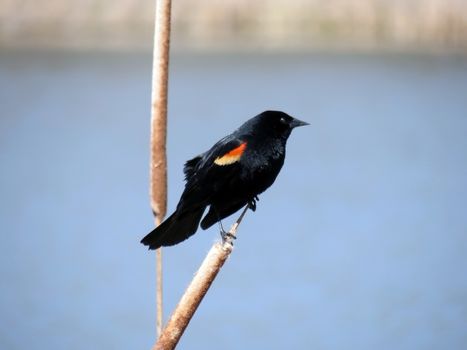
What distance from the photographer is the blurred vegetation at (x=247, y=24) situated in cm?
1240

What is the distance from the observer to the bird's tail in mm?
2666

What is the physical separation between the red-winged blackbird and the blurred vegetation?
974 cm

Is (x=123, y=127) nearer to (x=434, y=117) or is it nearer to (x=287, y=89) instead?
(x=287, y=89)

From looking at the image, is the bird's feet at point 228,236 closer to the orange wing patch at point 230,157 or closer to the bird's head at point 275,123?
the orange wing patch at point 230,157

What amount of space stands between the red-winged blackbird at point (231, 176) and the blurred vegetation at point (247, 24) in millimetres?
9742

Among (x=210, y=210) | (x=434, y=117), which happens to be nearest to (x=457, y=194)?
(x=434, y=117)

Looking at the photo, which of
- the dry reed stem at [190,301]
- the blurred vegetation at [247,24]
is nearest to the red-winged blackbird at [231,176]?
the dry reed stem at [190,301]

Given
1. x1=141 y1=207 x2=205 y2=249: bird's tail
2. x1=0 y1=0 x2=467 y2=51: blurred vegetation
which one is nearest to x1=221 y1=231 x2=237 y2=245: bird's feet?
x1=141 y1=207 x2=205 y2=249: bird's tail

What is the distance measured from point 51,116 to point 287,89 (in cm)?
293

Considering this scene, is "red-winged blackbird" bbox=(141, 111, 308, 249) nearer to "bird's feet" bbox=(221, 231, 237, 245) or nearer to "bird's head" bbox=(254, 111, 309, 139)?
"bird's head" bbox=(254, 111, 309, 139)

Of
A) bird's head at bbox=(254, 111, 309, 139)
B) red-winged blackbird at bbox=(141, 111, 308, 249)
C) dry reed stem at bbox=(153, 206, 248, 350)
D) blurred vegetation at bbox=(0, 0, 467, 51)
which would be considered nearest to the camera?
dry reed stem at bbox=(153, 206, 248, 350)

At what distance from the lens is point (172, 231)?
2717mm

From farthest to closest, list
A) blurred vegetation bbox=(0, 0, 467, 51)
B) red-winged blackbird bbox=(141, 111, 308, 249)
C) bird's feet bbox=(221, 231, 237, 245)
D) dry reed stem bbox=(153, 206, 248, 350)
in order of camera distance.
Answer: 1. blurred vegetation bbox=(0, 0, 467, 51)
2. red-winged blackbird bbox=(141, 111, 308, 249)
3. bird's feet bbox=(221, 231, 237, 245)
4. dry reed stem bbox=(153, 206, 248, 350)

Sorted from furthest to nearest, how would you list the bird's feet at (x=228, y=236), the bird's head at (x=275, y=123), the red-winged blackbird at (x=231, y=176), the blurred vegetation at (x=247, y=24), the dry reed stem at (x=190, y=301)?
the blurred vegetation at (x=247, y=24)
the bird's head at (x=275, y=123)
the red-winged blackbird at (x=231, y=176)
the bird's feet at (x=228, y=236)
the dry reed stem at (x=190, y=301)
